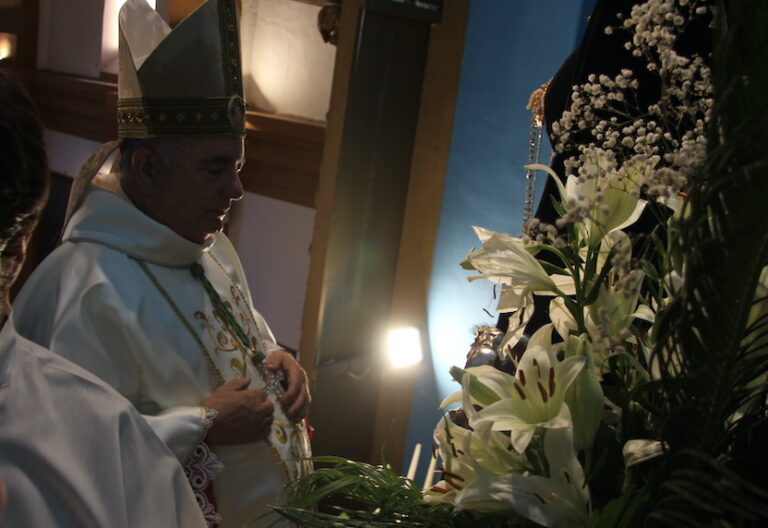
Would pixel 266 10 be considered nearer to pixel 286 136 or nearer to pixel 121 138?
pixel 286 136

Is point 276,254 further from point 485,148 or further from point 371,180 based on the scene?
point 485,148

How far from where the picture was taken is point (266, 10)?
11.3 feet

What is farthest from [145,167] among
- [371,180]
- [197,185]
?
[371,180]

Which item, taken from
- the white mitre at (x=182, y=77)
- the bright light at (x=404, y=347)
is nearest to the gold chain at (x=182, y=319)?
the white mitre at (x=182, y=77)

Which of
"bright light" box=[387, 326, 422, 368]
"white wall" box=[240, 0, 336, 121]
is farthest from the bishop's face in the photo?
"white wall" box=[240, 0, 336, 121]

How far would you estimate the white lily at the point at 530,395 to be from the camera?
660 mm

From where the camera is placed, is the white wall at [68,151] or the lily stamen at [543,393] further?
the white wall at [68,151]

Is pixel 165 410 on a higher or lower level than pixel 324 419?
higher

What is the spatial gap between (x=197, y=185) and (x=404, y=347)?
5.05ft

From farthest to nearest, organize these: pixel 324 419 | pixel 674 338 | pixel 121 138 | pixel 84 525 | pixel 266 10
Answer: pixel 266 10, pixel 324 419, pixel 121 138, pixel 84 525, pixel 674 338

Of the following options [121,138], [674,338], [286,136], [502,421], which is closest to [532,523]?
[502,421]

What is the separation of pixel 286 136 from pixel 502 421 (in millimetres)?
2750

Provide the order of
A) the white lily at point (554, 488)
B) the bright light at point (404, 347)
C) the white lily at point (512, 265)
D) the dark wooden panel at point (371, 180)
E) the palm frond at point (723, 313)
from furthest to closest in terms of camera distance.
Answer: the bright light at point (404, 347) → the dark wooden panel at point (371, 180) → the white lily at point (512, 265) → the white lily at point (554, 488) → the palm frond at point (723, 313)

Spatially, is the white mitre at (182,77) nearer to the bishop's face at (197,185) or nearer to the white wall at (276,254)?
the bishop's face at (197,185)
